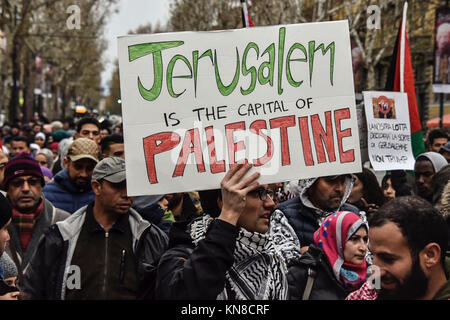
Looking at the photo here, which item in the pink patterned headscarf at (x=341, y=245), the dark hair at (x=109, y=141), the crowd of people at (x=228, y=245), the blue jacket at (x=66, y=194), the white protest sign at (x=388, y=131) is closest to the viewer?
the crowd of people at (x=228, y=245)

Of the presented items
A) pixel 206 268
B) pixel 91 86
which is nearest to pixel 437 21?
pixel 206 268

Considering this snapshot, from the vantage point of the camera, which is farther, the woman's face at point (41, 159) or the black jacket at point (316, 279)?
the woman's face at point (41, 159)

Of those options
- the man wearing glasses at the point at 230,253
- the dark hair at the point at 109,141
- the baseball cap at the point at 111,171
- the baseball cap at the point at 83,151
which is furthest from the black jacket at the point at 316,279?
the dark hair at the point at 109,141

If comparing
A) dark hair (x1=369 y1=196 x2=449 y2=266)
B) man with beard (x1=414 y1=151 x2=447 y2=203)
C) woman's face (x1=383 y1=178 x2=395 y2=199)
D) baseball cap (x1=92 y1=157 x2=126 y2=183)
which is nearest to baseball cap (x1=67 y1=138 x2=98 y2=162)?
baseball cap (x1=92 y1=157 x2=126 y2=183)

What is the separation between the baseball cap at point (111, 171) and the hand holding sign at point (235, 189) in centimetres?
114

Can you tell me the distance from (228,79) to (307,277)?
1060mm

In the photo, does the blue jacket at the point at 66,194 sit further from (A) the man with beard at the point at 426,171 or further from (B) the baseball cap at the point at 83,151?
(A) the man with beard at the point at 426,171

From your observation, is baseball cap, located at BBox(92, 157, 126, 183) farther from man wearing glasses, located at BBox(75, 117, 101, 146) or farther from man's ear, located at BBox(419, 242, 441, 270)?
man wearing glasses, located at BBox(75, 117, 101, 146)

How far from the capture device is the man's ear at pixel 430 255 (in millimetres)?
2656

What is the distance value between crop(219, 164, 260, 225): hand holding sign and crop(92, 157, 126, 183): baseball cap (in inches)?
44.8

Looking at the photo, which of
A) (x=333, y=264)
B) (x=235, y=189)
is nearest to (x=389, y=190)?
(x=333, y=264)

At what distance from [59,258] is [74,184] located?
2.17m

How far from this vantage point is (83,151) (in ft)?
19.1

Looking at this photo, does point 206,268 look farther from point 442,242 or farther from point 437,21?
point 437,21
